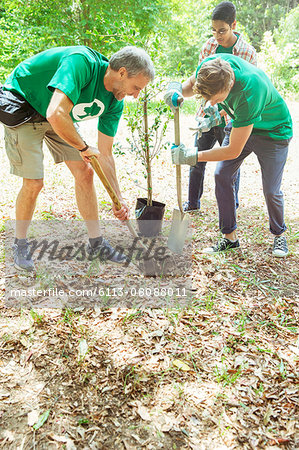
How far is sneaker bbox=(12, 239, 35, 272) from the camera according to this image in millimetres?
2459

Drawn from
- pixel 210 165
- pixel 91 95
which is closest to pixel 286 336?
pixel 91 95

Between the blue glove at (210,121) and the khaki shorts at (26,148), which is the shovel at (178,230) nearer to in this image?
the blue glove at (210,121)

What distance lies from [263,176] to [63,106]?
5.32 ft

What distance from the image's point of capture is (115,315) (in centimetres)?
213

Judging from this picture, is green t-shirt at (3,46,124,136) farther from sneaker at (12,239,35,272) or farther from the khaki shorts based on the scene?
sneaker at (12,239,35,272)

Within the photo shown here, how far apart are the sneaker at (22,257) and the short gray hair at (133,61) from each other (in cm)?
143

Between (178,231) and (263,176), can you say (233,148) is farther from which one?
(178,231)

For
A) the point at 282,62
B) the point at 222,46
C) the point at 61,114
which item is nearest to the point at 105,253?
the point at 61,114

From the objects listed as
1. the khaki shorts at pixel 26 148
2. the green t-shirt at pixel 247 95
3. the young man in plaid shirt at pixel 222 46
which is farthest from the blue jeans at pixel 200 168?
the khaki shorts at pixel 26 148

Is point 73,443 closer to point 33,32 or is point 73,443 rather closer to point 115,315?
point 115,315

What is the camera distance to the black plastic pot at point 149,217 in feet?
9.57

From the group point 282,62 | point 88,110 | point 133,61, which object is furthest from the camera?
point 282,62

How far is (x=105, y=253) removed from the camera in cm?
266

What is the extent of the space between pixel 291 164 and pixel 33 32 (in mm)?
7360
